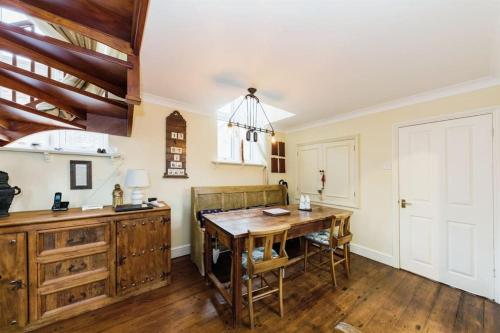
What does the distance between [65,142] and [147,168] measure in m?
0.97

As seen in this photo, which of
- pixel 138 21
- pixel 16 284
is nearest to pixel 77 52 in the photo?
pixel 138 21

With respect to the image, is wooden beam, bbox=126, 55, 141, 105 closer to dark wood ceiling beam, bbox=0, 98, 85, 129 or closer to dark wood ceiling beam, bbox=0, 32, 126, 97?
dark wood ceiling beam, bbox=0, 32, 126, 97

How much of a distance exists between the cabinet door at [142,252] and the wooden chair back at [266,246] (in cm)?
120

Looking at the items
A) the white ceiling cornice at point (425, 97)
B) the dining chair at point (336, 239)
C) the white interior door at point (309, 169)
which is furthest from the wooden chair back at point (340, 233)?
the white ceiling cornice at point (425, 97)

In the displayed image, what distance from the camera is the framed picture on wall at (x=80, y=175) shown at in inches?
93.1

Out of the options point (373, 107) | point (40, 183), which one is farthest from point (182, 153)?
point (373, 107)

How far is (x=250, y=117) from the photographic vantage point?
4199mm

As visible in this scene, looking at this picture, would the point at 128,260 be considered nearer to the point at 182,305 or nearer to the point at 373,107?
the point at 182,305

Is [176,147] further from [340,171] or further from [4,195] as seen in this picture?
[340,171]

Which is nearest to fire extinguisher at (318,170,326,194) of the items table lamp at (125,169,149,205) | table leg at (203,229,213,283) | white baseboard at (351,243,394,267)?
white baseboard at (351,243,394,267)

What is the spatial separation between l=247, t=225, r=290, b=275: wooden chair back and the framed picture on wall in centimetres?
224

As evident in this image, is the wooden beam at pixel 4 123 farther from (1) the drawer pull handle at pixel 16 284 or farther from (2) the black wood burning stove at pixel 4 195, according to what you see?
(1) the drawer pull handle at pixel 16 284

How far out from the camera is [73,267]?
189 cm

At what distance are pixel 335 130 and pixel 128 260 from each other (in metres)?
3.90
